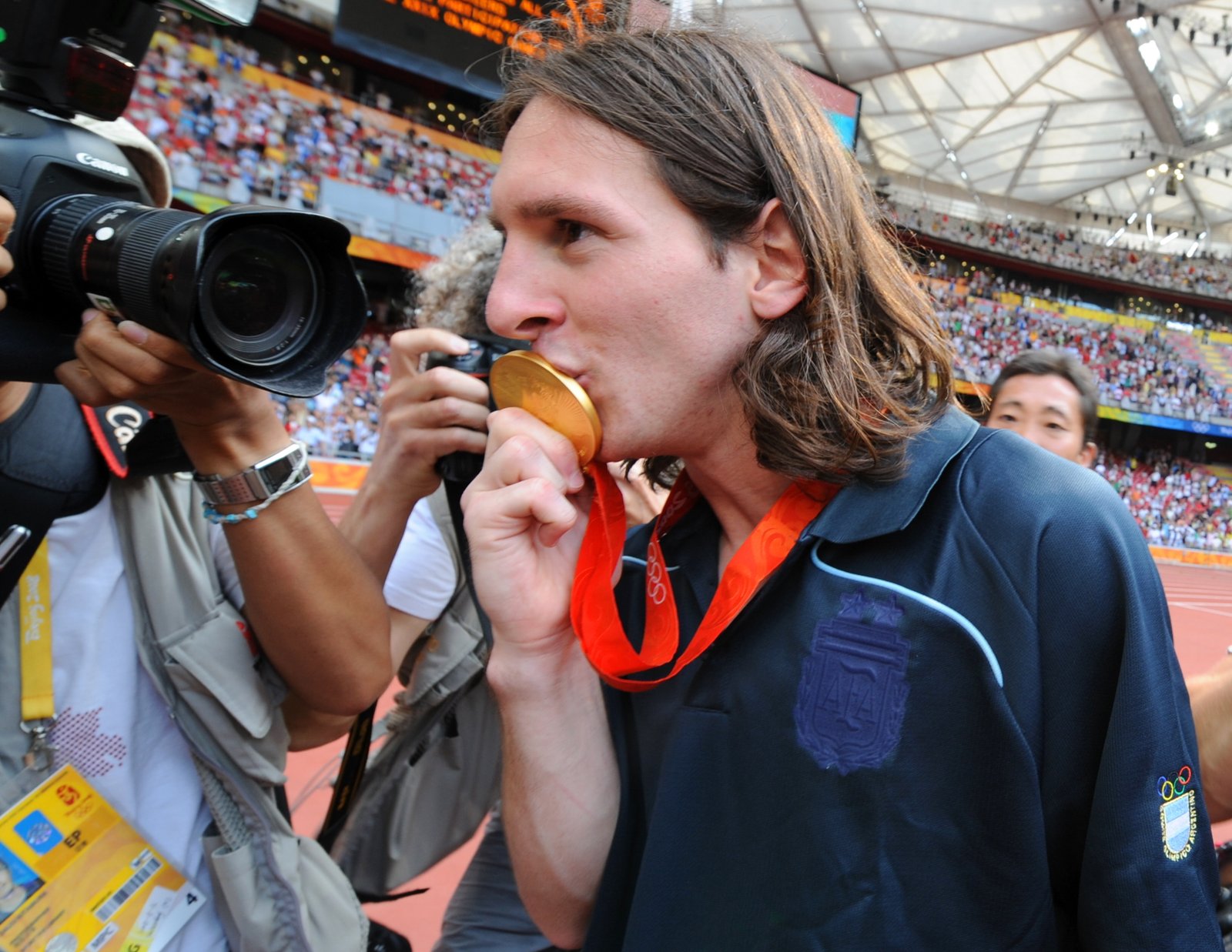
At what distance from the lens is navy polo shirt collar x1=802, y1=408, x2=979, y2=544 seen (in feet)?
3.17

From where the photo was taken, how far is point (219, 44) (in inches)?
675

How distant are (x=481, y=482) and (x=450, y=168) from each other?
20242 mm

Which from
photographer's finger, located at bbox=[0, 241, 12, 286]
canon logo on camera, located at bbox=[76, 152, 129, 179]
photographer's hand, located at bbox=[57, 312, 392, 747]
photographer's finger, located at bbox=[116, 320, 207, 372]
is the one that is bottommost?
photographer's hand, located at bbox=[57, 312, 392, 747]

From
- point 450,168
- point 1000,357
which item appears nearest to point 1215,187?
point 1000,357

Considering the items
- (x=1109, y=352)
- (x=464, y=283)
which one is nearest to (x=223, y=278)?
(x=464, y=283)

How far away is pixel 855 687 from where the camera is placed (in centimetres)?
93

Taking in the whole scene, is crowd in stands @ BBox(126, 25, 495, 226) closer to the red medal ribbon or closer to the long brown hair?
the long brown hair

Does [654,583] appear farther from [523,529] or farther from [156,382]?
[156,382]

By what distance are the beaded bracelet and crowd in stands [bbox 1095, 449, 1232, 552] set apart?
27.8 metres

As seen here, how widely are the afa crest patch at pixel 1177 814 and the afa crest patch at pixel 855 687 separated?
0.24 metres

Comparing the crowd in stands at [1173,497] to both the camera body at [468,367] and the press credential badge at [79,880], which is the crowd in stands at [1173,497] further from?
the press credential badge at [79,880]

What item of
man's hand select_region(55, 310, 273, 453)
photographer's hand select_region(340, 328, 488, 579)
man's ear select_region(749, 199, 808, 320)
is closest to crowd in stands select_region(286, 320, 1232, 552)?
photographer's hand select_region(340, 328, 488, 579)

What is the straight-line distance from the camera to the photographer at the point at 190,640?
120 centimetres

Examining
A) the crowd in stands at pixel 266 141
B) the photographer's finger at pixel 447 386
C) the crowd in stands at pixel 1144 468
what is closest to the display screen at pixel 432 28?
the crowd in stands at pixel 266 141
